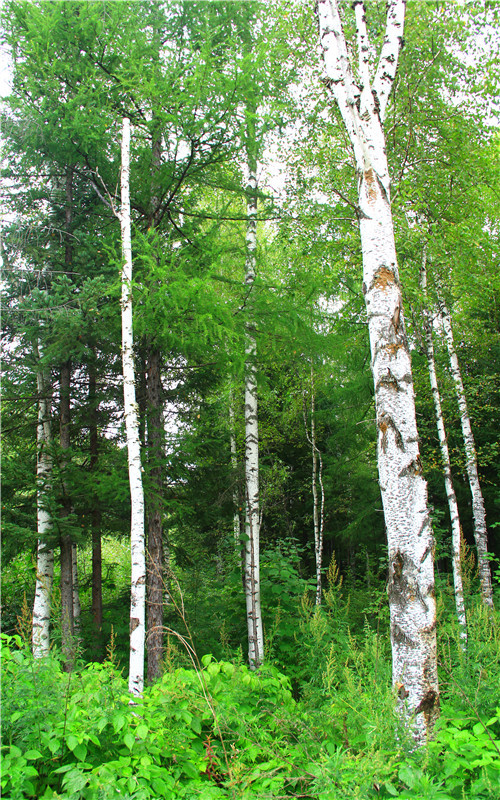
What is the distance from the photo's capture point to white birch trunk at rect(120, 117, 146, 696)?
5.12 m

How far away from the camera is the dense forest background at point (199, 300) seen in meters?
3.49

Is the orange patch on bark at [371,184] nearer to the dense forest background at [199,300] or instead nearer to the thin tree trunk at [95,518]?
the dense forest background at [199,300]

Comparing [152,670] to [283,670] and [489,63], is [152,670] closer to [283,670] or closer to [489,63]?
[283,670]

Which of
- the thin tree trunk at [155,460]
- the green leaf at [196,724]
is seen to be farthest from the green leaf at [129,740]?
the thin tree trunk at [155,460]

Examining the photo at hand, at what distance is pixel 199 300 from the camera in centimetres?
534

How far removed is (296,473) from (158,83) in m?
11.7

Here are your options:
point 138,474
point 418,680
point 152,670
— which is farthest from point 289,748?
point 152,670

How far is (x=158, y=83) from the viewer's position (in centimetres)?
576

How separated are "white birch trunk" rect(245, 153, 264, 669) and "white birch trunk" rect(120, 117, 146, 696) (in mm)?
1633

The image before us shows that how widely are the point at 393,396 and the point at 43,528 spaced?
249 inches

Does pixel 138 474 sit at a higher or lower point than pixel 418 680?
higher

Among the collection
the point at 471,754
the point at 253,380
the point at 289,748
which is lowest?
the point at 289,748

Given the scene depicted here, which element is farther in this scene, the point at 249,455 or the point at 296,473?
the point at 296,473

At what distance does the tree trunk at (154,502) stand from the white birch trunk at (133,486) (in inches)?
26.9
